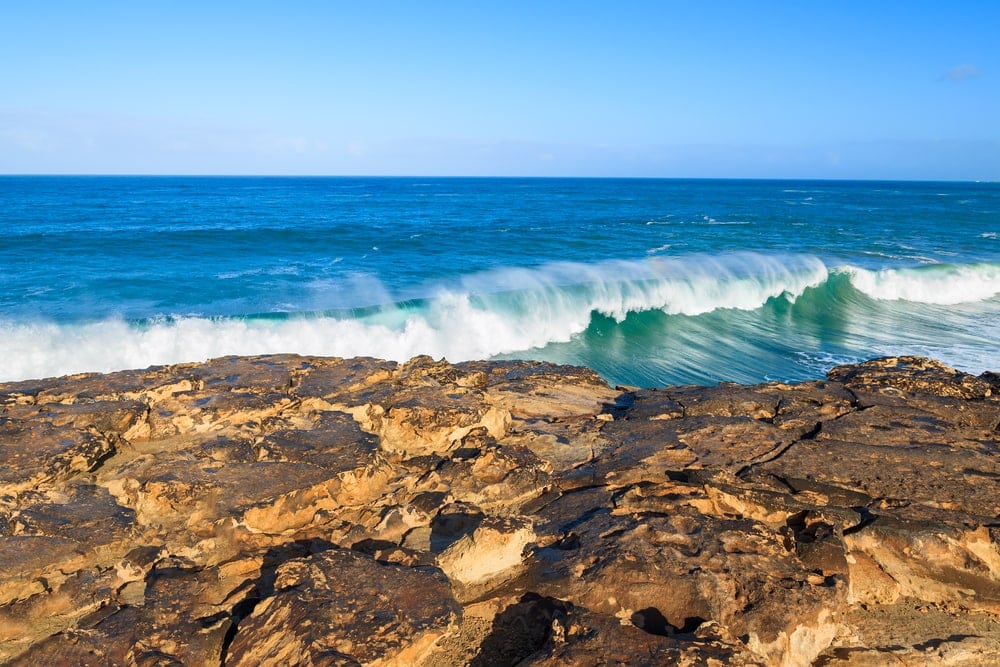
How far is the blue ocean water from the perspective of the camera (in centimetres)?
1370

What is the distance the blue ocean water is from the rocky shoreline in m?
7.85

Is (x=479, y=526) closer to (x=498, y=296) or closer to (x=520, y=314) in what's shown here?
(x=520, y=314)

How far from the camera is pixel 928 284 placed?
20.5 meters

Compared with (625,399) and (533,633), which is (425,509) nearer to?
(533,633)

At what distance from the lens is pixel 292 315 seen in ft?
50.6

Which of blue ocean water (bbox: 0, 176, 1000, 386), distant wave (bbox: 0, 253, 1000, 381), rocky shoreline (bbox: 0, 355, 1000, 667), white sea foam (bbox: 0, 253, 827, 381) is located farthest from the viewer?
blue ocean water (bbox: 0, 176, 1000, 386)

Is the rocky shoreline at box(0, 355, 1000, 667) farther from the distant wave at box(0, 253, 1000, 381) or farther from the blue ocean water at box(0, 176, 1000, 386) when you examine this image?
the distant wave at box(0, 253, 1000, 381)

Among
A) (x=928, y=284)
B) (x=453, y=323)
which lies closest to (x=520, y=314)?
(x=453, y=323)

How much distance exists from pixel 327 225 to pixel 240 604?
30.6m

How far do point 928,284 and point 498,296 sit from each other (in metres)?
13.7

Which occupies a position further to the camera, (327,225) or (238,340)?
(327,225)

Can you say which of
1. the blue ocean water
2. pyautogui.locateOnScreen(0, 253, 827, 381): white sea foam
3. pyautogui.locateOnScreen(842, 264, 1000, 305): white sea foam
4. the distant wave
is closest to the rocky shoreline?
the blue ocean water

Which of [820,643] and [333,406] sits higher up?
[333,406]

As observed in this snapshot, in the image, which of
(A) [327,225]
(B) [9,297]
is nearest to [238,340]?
(B) [9,297]
